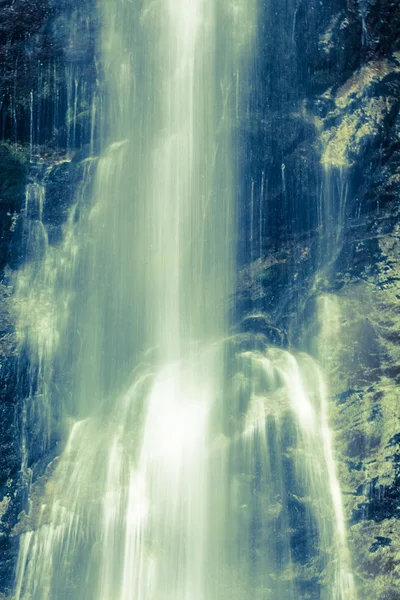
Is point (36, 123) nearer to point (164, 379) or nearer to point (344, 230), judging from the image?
point (164, 379)

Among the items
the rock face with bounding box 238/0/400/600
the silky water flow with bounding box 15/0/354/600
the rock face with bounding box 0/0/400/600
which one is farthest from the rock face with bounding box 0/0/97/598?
the rock face with bounding box 238/0/400/600

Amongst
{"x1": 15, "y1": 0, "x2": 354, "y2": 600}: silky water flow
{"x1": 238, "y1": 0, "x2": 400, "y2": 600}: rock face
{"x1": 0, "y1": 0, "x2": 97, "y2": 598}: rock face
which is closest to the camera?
{"x1": 238, "y1": 0, "x2": 400, "y2": 600}: rock face

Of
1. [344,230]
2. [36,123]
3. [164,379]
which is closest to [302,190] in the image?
[344,230]

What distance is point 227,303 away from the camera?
39.9 ft

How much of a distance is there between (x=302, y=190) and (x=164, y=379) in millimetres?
4353

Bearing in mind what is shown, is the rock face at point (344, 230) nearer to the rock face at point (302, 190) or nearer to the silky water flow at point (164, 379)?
the rock face at point (302, 190)

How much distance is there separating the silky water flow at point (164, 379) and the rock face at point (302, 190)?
0.29 meters

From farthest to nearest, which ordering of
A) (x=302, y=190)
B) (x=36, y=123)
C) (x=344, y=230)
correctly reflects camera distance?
(x=36, y=123), (x=302, y=190), (x=344, y=230)

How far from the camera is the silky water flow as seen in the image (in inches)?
444

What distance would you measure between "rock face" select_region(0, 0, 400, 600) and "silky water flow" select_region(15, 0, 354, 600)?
0.29m

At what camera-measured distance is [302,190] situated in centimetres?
1205

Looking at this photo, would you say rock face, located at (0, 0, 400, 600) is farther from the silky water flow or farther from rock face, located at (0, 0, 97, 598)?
the silky water flow

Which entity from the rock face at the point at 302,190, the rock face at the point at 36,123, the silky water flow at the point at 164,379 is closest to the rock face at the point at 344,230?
the rock face at the point at 302,190

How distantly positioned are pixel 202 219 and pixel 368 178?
3.12 meters
